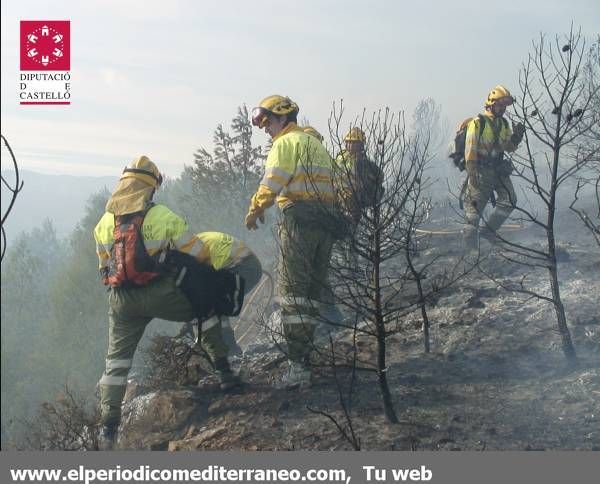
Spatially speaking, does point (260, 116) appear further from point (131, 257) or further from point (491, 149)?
point (491, 149)

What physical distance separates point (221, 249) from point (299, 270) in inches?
37.5

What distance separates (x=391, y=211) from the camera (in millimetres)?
3939

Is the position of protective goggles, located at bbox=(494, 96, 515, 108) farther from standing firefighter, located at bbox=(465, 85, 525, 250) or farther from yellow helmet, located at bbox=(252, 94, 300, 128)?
yellow helmet, located at bbox=(252, 94, 300, 128)

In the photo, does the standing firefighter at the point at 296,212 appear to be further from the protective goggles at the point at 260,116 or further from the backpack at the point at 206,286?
the backpack at the point at 206,286

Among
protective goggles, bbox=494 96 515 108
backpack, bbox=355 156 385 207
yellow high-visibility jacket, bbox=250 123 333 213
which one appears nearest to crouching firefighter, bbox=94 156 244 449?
yellow high-visibility jacket, bbox=250 123 333 213

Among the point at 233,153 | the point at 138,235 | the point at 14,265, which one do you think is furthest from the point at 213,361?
the point at 14,265

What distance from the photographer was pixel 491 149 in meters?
7.01

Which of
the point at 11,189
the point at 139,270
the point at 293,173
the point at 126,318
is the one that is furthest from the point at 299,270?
the point at 11,189

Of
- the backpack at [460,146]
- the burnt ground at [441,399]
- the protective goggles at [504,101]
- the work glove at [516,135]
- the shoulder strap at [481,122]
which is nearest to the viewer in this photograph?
the burnt ground at [441,399]

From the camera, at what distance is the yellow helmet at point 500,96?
686cm

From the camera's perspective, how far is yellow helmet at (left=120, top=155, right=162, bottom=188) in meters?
4.61

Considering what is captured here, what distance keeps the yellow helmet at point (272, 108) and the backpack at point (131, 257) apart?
1193 mm

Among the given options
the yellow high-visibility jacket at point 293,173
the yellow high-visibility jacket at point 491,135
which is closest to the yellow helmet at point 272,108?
the yellow high-visibility jacket at point 293,173

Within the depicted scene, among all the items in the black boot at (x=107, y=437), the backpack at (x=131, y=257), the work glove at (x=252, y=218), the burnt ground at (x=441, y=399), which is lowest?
the black boot at (x=107, y=437)
